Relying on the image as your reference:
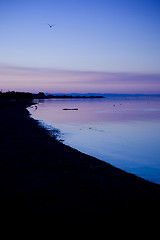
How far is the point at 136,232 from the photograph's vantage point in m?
5.03

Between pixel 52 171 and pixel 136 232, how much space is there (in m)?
4.70

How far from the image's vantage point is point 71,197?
652 cm

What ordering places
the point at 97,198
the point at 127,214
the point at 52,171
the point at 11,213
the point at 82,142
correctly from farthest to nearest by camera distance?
the point at 82,142 → the point at 52,171 → the point at 97,198 → the point at 127,214 → the point at 11,213

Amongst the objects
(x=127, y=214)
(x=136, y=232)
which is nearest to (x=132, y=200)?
(x=127, y=214)

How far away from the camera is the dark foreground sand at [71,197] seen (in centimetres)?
525

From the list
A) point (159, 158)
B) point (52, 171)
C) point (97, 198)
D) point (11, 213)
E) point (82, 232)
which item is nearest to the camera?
point (82, 232)

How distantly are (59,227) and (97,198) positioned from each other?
6.19ft

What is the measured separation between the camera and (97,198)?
259 inches

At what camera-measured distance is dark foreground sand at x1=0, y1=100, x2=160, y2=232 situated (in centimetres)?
525

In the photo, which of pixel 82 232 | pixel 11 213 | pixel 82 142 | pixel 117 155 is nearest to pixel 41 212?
pixel 11 213

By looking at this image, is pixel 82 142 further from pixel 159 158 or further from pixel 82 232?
pixel 82 232

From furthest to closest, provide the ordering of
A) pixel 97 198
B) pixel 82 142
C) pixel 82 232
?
pixel 82 142, pixel 97 198, pixel 82 232

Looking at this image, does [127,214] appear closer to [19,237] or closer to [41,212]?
[41,212]

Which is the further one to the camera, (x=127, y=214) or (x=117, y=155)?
(x=117, y=155)
